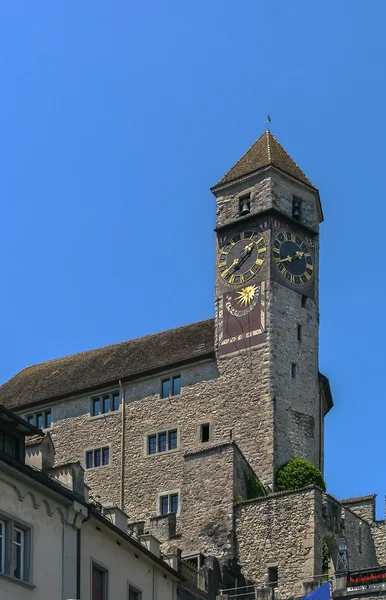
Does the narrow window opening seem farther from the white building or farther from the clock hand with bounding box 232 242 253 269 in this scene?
the white building

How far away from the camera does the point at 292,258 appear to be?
63.3 m

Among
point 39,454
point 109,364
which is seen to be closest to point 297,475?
point 109,364

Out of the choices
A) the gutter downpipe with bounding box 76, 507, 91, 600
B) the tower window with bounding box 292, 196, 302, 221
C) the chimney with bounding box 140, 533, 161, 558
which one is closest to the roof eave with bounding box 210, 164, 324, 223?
the tower window with bounding box 292, 196, 302, 221

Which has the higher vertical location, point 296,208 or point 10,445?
point 296,208

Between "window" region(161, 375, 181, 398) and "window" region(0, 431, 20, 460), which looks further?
"window" region(161, 375, 181, 398)

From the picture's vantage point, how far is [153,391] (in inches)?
2493

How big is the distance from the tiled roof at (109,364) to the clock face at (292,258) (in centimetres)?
476

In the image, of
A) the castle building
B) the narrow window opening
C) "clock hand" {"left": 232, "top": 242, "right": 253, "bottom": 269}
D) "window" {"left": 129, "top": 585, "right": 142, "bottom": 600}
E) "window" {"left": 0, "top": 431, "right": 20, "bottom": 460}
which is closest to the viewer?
"window" {"left": 0, "top": 431, "right": 20, "bottom": 460}

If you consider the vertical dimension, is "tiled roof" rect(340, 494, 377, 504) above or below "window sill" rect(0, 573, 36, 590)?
above

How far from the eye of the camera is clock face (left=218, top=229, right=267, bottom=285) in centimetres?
6269

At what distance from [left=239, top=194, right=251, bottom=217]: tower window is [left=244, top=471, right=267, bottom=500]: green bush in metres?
13.2

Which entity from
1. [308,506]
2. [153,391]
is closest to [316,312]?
[153,391]

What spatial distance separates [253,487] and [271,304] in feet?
28.6

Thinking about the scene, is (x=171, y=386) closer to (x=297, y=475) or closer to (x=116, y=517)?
(x=297, y=475)
